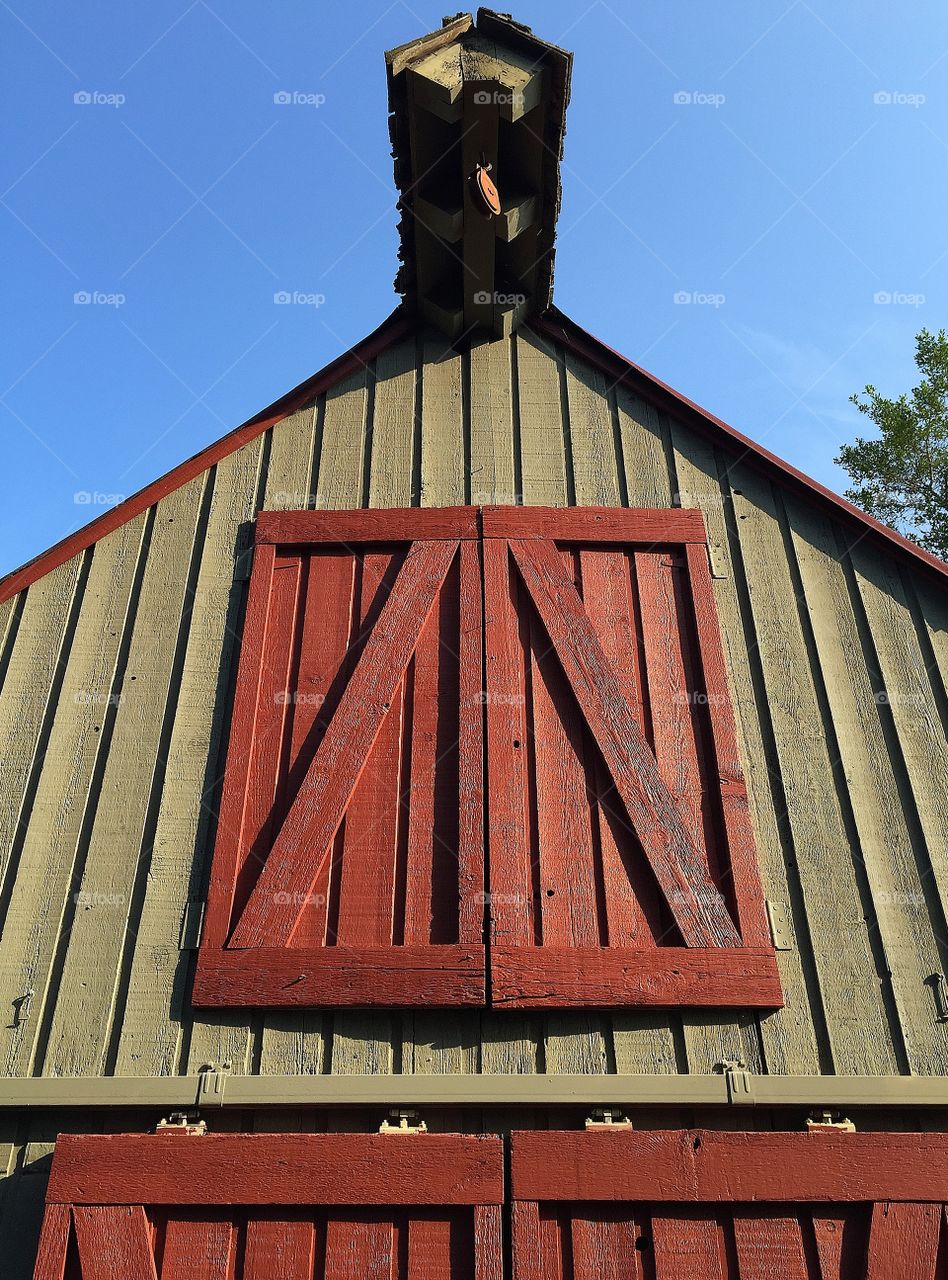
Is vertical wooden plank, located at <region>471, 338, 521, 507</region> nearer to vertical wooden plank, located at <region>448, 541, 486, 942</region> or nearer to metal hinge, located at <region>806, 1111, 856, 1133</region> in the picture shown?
vertical wooden plank, located at <region>448, 541, 486, 942</region>

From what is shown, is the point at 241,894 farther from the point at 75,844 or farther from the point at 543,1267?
the point at 543,1267

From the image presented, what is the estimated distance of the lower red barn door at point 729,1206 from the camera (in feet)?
11.5

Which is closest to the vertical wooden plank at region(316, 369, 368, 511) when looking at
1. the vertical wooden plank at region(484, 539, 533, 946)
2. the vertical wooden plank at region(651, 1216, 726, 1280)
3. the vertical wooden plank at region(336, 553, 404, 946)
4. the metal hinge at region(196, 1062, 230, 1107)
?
the vertical wooden plank at region(484, 539, 533, 946)

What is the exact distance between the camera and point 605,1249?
11.5 ft

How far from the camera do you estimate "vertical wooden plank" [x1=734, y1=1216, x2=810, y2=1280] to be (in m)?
3.48

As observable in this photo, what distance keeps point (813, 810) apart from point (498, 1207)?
7.54 ft

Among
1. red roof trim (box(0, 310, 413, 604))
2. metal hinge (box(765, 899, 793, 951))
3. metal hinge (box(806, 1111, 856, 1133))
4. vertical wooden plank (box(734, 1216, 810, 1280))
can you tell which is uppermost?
red roof trim (box(0, 310, 413, 604))

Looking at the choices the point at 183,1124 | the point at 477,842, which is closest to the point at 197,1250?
the point at 183,1124

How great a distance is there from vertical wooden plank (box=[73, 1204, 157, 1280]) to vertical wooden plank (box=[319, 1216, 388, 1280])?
68 cm

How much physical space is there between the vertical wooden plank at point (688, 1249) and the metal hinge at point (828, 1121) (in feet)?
1.87

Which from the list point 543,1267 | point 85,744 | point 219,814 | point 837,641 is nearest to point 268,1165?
point 543,1267

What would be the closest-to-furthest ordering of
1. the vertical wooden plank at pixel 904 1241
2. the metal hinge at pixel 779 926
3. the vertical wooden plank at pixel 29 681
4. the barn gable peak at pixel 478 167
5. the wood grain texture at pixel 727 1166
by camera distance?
the vertical wooden plank at pixel 904 1241 → the wood grain texture at pixel 727 1166 → the metal hinge at pixel 779 926 → the vertical wooden plank at pixel 29 681 → the barn gable peak at pixel 478 167

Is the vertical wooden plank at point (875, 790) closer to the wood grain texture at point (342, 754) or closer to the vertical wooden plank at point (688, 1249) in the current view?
the vertical wooden plank at point (688, 1249)

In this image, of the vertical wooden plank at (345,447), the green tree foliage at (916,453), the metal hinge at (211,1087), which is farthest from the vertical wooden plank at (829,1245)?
the green tree foliage at (916,453)
